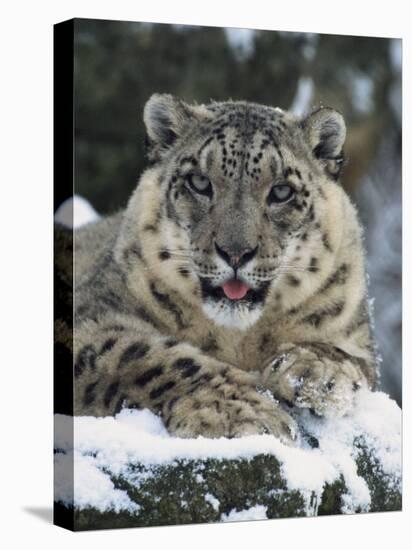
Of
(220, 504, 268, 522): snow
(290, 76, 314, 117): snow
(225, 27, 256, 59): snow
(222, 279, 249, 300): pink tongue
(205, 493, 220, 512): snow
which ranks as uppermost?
(225, 27, 256, 59): snow

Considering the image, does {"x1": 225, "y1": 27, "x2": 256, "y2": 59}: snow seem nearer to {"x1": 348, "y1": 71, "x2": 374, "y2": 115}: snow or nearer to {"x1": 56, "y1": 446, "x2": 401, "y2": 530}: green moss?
{"x1": 348, "y1": 71, "x2": 374, "y2": 115}: snow

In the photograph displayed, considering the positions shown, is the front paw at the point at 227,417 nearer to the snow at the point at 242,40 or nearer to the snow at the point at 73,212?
the snow at the point at 73,212

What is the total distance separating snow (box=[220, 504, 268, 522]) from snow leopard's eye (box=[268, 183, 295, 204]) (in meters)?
1.65

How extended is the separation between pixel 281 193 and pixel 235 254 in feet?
1.62

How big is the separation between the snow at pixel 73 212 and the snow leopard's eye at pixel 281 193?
983 millimetres

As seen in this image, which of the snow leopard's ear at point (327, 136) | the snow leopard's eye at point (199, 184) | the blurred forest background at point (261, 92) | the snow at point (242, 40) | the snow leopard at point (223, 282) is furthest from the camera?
the snow at point (242, 40)

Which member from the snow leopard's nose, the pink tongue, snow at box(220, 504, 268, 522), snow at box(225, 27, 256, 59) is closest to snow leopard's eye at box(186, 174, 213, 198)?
the snow leopard's nose

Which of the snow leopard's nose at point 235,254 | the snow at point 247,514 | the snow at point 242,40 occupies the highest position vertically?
the snow at point 242,40

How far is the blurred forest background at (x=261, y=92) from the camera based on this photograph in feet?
22.1

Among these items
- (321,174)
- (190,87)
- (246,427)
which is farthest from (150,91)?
(246,427)

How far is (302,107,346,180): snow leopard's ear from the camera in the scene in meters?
7.14

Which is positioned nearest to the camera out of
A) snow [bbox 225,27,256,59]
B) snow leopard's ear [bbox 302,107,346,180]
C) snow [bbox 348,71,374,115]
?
snow leopard's ear [bbox 302,107,346,180]

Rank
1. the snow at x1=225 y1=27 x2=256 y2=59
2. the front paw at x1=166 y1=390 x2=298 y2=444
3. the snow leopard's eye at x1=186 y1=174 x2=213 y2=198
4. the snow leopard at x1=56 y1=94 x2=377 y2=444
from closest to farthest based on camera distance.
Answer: the front paw at x1=166 y1=390 x2=298 y2=444 → the snow leopard at x1=56 y1=94 x2=377 y2=444 → the snow leopard's eye at x1=186 y1=174 x2=213 y2=198 → the snow at x1=225 y1=27 x2=256 y2=59

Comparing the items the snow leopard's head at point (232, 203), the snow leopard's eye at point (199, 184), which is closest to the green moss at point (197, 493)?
the snow leopard's head at point (232, 203)
